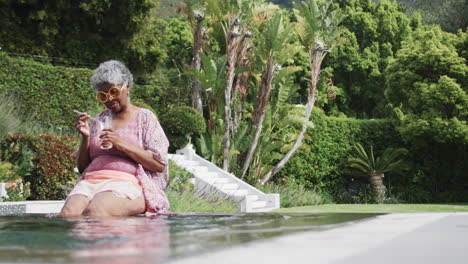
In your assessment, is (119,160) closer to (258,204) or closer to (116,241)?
(116,241)

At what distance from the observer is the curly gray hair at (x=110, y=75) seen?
4133mm

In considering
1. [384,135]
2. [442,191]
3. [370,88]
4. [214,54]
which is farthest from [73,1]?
[370,88]

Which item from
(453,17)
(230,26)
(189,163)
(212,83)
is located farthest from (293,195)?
(453,17)

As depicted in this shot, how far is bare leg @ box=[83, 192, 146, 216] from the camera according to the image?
3881 millimetres

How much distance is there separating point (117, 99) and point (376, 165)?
1589cm

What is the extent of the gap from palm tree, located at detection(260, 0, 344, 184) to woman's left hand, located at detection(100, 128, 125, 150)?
12774 mm

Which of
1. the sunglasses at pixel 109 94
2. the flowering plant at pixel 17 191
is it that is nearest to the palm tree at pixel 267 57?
the flowering plant at pixel 17 191

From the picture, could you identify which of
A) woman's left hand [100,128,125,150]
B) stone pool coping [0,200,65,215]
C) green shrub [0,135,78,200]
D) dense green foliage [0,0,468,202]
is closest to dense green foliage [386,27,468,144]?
dense green foliage [0,0,468,202]

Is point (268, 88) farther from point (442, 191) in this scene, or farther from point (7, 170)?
point (442, 191)

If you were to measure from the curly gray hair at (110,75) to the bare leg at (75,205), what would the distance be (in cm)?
82

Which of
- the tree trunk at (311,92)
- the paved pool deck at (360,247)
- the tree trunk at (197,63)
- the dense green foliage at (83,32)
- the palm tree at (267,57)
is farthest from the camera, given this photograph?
the dense green foliage at (83,32)

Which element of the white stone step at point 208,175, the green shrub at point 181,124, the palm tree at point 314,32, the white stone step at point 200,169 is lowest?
the white stone step at point 208,175

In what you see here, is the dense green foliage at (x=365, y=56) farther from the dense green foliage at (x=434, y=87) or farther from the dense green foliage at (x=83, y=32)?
the dense green foliage at (x=83, y=32)

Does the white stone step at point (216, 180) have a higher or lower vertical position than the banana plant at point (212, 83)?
lower
